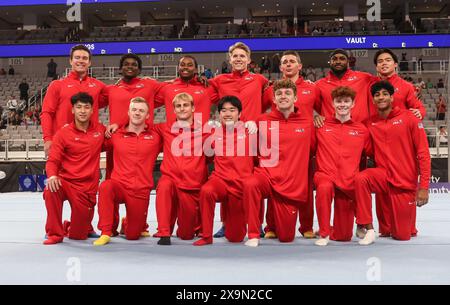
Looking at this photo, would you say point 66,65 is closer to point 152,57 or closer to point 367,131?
point 152,57

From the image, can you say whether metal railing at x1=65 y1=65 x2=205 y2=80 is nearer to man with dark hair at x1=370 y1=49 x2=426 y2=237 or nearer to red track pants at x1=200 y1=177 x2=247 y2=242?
man with dark hair at x1=370 y1=49 x2=426 y2=237

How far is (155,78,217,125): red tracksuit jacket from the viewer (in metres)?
4.88

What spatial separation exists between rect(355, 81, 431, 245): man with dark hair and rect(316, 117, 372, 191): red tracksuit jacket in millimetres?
186

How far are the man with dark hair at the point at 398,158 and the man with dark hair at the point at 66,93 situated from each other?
292cm

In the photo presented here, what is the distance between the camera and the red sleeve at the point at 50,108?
4.92 meters

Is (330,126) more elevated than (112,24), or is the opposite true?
(112,24)

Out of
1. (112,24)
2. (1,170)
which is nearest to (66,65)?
(112,24)

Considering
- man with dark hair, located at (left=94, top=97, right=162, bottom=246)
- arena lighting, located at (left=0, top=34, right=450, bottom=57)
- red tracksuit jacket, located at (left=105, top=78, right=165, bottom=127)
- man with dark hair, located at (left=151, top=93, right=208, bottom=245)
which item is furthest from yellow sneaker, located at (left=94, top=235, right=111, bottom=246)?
arena lighting, located at (left=0, top=34, right=450, bottom=57)

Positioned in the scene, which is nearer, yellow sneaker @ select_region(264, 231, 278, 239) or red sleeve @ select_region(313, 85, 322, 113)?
yellow sneaker @ select_region(264, 231, 278, 239)

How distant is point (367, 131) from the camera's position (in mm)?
4484

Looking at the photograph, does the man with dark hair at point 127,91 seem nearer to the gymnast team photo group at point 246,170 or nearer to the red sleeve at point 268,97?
the gymnast team photo group at point 246,170

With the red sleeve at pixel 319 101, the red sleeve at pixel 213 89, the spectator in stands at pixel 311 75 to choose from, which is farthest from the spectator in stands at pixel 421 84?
the red sleeve at pixel 213 89

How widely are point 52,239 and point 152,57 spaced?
2130 centimetres

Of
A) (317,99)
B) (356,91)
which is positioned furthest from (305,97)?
(356,91)
